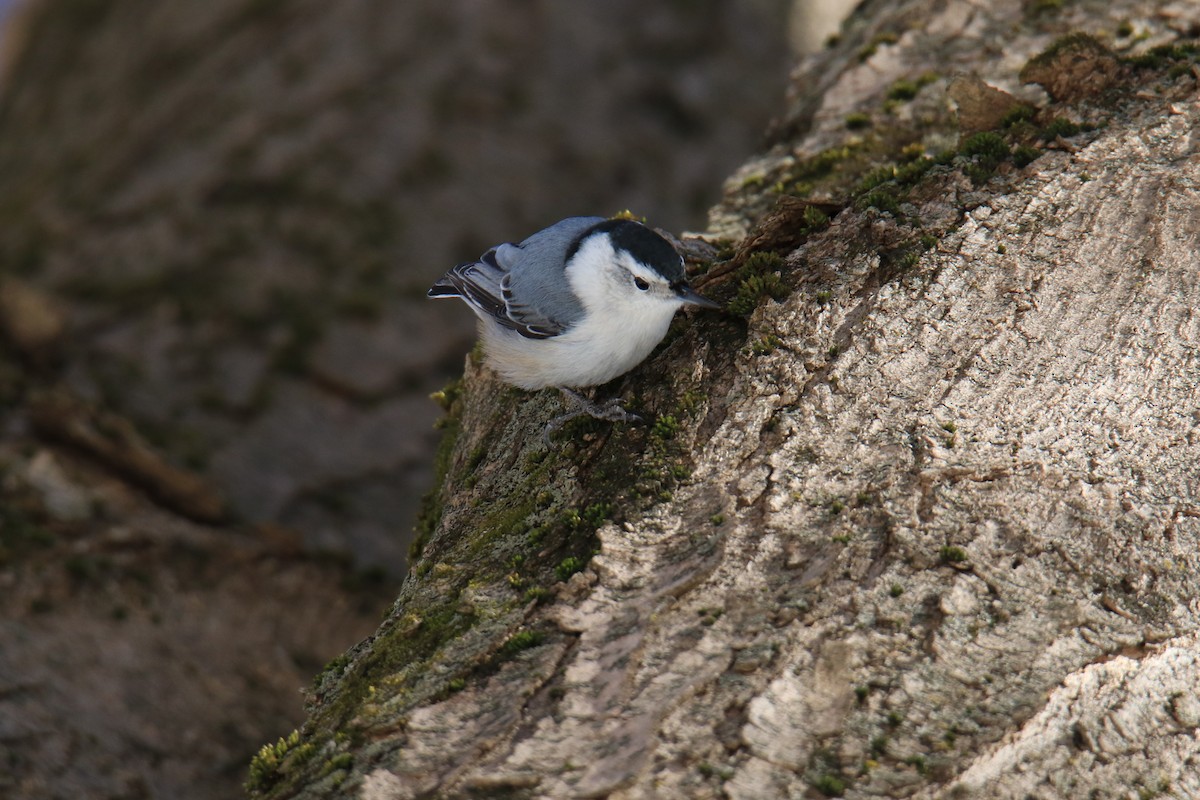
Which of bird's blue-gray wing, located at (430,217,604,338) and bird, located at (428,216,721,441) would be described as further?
bird's blue-gray wing, located at (430,217,604,338)

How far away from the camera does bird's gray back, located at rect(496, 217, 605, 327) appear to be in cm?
367

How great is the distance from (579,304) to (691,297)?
1.95 feet

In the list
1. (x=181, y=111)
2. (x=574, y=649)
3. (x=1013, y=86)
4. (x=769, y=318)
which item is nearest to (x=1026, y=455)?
(x=769, y=318)

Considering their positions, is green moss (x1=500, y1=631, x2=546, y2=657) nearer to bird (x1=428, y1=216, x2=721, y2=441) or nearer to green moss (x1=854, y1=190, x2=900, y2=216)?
bird (x1=428, y1=216, x2=721, y2=441)

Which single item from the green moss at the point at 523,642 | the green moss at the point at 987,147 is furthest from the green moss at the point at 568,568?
the green moss at the point at 987,147

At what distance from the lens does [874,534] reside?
2.48 meters

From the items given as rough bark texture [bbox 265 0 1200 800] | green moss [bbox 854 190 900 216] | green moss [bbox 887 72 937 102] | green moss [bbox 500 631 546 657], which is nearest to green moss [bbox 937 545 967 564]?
rough bark texture [bbox 265 0 1200 800]

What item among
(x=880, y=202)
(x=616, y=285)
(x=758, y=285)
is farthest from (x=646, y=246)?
(x=880, y=202)

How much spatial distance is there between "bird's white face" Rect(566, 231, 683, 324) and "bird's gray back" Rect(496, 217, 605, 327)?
5 cm

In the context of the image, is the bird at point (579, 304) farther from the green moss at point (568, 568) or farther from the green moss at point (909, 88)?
the green moss at point (909, 88)

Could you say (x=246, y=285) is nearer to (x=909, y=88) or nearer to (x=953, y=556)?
(x=909, y=88)

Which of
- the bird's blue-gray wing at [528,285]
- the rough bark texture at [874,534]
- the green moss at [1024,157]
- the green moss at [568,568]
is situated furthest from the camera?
the bird's blue-gray wing at [528,285]

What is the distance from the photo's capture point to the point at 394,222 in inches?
260

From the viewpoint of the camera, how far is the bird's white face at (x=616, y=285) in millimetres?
3275
